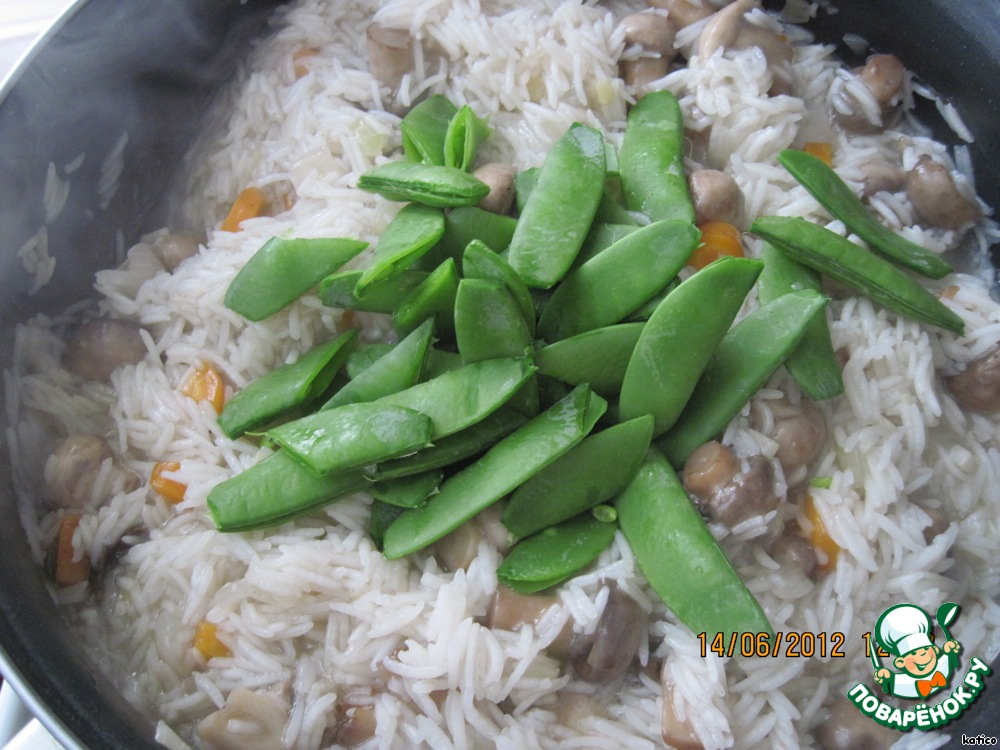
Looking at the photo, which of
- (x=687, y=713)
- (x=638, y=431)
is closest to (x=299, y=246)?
(x=638, y=431)

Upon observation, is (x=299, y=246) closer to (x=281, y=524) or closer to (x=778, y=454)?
(x=281, y=524)

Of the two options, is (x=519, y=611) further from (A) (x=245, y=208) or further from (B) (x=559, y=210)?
(A) (x=245, y=208)

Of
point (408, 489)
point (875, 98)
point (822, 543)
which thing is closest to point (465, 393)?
point (408, 489)

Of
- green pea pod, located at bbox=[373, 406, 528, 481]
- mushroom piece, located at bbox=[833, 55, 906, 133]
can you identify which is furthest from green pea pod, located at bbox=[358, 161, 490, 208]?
mushroom piece, located at bbox=[833, 55, 906, 133]

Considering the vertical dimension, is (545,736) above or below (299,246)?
below

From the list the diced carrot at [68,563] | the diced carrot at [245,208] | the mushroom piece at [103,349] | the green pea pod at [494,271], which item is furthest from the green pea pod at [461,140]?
the diced carrot at [68,563]

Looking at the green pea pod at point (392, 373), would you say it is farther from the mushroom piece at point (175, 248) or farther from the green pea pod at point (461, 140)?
the mushroom piece at point (175, 248)

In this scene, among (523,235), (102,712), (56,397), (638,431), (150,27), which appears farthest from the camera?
(150,27)
